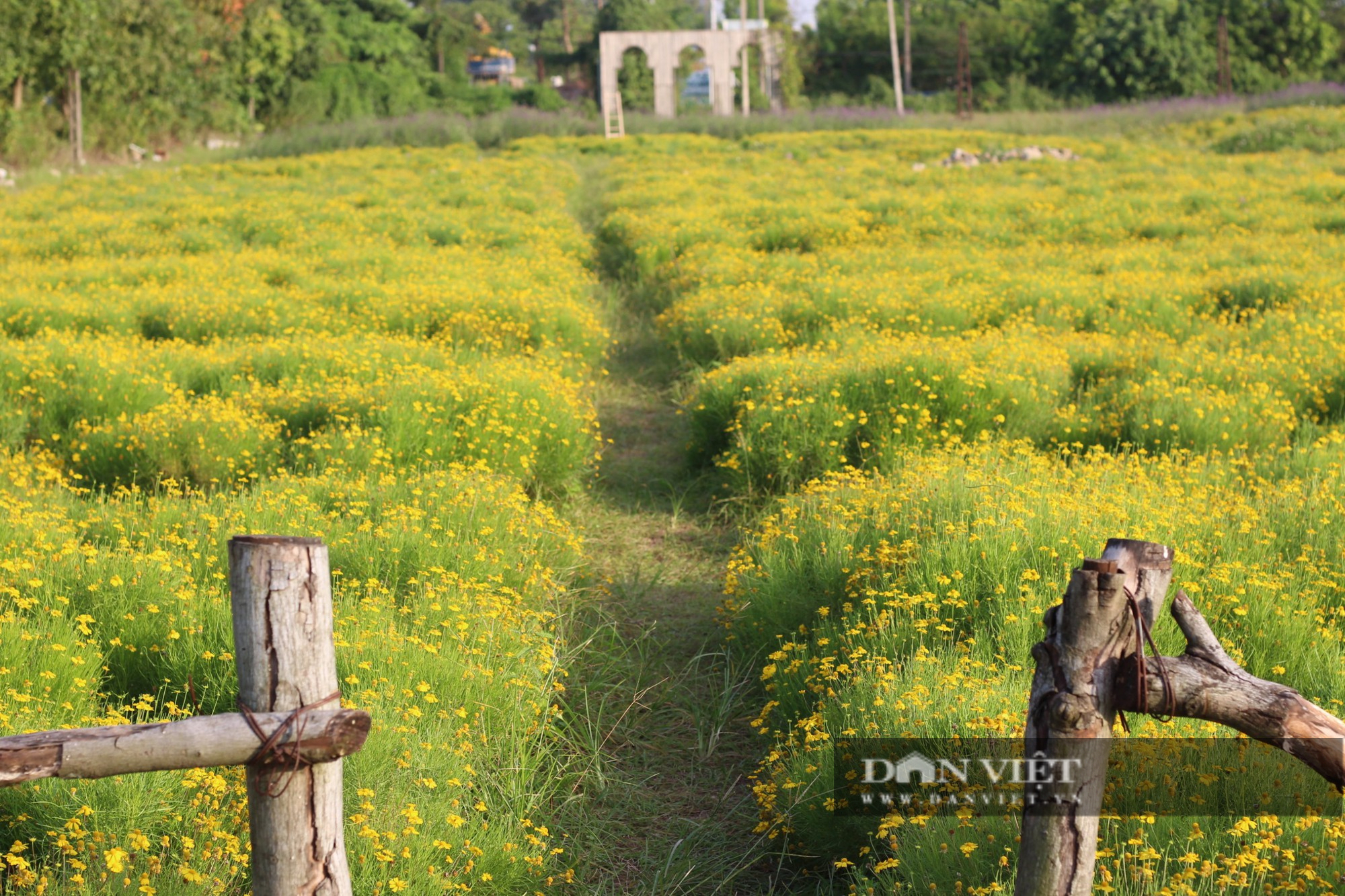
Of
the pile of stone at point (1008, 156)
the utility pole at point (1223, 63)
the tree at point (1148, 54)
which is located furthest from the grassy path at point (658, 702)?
the tree at point (1148, 54)

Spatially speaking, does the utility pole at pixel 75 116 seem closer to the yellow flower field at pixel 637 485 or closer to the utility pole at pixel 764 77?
the yellow flower field at pixel 637 485

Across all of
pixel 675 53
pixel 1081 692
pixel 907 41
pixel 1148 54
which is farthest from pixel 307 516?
pixel 907 41

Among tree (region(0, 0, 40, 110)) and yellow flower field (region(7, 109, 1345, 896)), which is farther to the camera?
tree (region(0, 0, 40, 110))

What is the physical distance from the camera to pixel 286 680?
2.29 meters

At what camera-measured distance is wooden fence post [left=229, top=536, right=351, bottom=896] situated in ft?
7.41

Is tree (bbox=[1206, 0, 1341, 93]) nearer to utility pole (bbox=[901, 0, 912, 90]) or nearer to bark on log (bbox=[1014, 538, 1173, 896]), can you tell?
utility pole (bbox=[901, 0, 912, 90])

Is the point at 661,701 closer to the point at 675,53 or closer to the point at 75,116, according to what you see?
the point at 75,116

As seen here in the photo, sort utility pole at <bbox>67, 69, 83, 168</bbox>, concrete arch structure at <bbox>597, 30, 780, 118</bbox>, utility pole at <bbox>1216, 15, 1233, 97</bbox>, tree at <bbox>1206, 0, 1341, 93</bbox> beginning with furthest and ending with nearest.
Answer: tree at <bbox>1206, 0, 1341, 93</bbox> < concrete arch structure at <bbox>597, 30, 780, 118</bbox> < utility pole at <bbox>1216, 15, 1233, 97</bbox> < utility pole at <bbox>67, 69, 83, 168</bbox>

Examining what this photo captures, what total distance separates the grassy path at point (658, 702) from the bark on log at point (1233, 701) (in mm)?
1710

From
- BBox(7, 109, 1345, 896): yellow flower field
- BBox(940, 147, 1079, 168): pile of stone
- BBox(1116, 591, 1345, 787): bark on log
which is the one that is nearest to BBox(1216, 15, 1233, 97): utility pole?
BBox(940, 147, 1079, 168): pile of stone

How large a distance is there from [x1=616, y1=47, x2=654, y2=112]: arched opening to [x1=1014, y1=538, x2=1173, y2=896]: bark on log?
5588 centimetres

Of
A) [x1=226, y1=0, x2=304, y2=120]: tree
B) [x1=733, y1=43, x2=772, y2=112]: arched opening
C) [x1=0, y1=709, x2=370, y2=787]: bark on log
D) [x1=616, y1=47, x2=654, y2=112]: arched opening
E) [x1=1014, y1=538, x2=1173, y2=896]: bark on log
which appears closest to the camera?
[x1=0, y1=709, x2=370, y2=787]: bark on log

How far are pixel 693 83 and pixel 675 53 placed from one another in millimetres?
39918

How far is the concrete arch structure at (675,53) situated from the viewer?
45.2 meters
